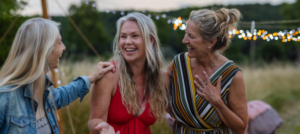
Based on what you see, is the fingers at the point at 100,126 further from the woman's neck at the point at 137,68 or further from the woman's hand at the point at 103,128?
A: the woman's neck at the point at 137,68

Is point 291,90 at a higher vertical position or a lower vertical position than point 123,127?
lower

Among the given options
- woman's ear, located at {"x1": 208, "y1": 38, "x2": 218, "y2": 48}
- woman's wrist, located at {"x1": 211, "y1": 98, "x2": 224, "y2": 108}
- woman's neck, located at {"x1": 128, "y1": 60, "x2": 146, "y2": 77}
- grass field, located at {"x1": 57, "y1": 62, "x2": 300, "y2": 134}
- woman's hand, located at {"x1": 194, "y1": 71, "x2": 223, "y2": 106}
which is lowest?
grass field, located at {"x1": 57, "y1": 62, "x2": 300, "y2": 134}

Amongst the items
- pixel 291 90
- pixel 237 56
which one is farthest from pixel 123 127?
pixel 237 56

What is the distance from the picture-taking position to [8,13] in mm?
4051

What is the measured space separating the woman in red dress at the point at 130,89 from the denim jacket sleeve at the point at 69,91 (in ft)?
0.31

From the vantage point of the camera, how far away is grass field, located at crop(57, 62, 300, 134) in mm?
4008

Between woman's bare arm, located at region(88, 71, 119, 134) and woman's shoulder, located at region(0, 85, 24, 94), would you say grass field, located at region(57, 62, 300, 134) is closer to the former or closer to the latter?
woman's bare arm, located at region(88, 71, 119, 134)

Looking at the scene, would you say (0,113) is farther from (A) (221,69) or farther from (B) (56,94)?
(A) (221,69)

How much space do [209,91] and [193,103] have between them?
17 cm

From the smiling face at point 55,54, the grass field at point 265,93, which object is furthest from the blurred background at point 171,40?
the smiling face at point 55,54

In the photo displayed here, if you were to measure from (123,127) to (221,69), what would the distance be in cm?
96

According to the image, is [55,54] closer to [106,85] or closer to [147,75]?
[106,85]

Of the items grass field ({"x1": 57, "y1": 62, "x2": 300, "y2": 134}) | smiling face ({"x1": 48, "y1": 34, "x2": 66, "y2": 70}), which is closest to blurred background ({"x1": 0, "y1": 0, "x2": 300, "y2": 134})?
grass field ({"x1": 57, "y1": 62, "x2": 300, "y2": 134})

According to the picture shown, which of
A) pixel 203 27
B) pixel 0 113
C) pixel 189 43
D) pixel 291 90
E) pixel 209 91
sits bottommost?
pixel 291 90
